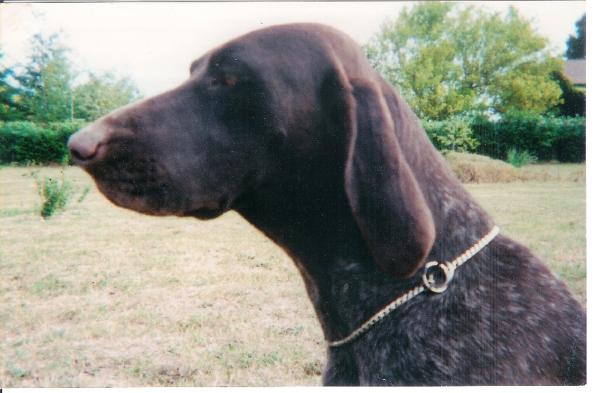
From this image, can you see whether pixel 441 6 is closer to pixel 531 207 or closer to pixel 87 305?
pixel 531 207

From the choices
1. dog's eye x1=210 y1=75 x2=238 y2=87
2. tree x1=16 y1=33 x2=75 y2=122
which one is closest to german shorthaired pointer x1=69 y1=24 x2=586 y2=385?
dog's eye x1=210 y1=75 x2=238 y2=87

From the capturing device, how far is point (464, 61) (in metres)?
3.11

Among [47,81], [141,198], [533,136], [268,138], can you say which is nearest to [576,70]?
[533,136]

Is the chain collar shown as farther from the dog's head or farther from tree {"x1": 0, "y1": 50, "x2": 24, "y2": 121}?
tree {"x1": 0, "y1": 50, "x2": 24, "y2": 121}

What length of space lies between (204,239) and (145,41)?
1.91 meters

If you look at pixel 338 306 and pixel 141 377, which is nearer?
pixel 338 306

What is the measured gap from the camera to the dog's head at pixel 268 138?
179cm

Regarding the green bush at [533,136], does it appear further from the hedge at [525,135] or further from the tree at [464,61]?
the tree at [464,61]

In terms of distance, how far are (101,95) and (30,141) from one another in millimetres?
875

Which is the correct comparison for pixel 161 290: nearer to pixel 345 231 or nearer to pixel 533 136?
pixel 345 231

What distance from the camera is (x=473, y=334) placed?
74.0 inches

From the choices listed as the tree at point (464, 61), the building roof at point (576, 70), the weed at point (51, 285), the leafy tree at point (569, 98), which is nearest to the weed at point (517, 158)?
the tree at point (464, 61)

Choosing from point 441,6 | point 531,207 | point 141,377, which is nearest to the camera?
point 441,6

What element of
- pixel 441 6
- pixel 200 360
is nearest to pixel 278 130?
pixel 441 6
